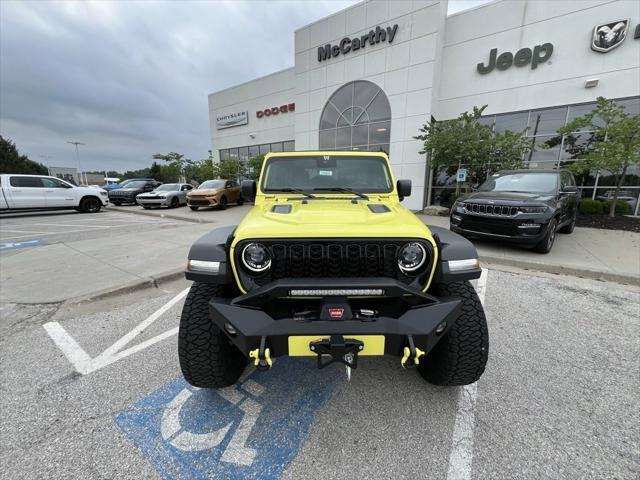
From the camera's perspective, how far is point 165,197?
14.7 m

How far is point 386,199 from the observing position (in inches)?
110

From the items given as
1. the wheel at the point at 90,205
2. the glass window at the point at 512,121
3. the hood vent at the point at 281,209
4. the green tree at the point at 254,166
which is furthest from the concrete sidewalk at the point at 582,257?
the wheel at the point at 90,205

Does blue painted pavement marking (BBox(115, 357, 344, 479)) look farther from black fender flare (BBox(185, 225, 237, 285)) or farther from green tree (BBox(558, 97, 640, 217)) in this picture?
green tree (BBox(558, 97, 640, 217))

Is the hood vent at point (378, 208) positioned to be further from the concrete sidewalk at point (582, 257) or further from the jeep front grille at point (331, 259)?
the concrete sidewalk at point (582, 257)

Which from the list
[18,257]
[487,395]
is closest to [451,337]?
[487,395]

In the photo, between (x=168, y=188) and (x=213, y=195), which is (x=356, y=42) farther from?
(x=168, y=188)

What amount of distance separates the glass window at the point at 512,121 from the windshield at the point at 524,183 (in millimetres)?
7401

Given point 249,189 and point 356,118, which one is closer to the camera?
point 249,189

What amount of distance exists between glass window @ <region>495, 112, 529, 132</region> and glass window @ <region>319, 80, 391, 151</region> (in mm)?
4710

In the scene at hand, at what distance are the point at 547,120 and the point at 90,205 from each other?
68.0 feet

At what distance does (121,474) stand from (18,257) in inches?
250

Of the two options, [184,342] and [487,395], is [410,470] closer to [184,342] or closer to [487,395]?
[487,395]

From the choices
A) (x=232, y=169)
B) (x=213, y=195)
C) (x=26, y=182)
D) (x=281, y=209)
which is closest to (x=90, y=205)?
(x=26, y=182)

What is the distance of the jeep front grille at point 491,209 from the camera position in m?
5.07
